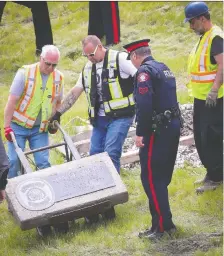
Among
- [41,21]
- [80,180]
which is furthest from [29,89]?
[41,21]

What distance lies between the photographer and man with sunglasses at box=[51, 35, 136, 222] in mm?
6633

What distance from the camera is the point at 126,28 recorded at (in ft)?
47.0

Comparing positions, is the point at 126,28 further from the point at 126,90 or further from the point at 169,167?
the point at 169,167

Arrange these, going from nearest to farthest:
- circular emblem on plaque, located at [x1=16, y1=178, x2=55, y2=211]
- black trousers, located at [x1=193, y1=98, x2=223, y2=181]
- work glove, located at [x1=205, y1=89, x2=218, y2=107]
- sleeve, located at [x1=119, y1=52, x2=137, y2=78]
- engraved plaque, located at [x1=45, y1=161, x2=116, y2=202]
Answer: circular emblem on plaque, located at [x1=16, y1=178, x2=55, y2=211] → engraved plaque, located at [x1=45, y1=161, x2=116, y2=202] → work glove, located at [x1=205, y1=89, x2=218, y2=107] → black trousers, located at [x1=193, y1=98, x2=223, y2=181] → sleeve, located at [x1=119, y1=52, x2=137, y2=78]

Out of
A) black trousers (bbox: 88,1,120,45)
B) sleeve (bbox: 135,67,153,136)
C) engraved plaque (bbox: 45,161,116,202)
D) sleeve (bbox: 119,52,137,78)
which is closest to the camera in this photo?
sleeve (bbox: 135,67,153,136)

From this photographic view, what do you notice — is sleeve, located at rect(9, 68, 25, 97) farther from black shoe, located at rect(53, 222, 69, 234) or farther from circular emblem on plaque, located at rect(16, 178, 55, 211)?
black shoe, located at rect(53, 222, 69, 234)

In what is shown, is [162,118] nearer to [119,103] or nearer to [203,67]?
[203,67]

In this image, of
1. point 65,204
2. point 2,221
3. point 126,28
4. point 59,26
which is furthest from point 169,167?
point 59,26

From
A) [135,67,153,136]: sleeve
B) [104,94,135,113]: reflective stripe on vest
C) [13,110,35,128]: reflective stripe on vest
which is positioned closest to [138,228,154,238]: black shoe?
[135,67,153,136]: sleeve

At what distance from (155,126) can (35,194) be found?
4.39ft

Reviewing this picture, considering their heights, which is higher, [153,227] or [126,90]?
[126,90]

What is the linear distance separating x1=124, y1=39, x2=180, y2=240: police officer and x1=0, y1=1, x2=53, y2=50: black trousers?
304 inches

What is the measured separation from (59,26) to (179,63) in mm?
4296

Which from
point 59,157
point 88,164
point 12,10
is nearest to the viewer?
point 88,164
